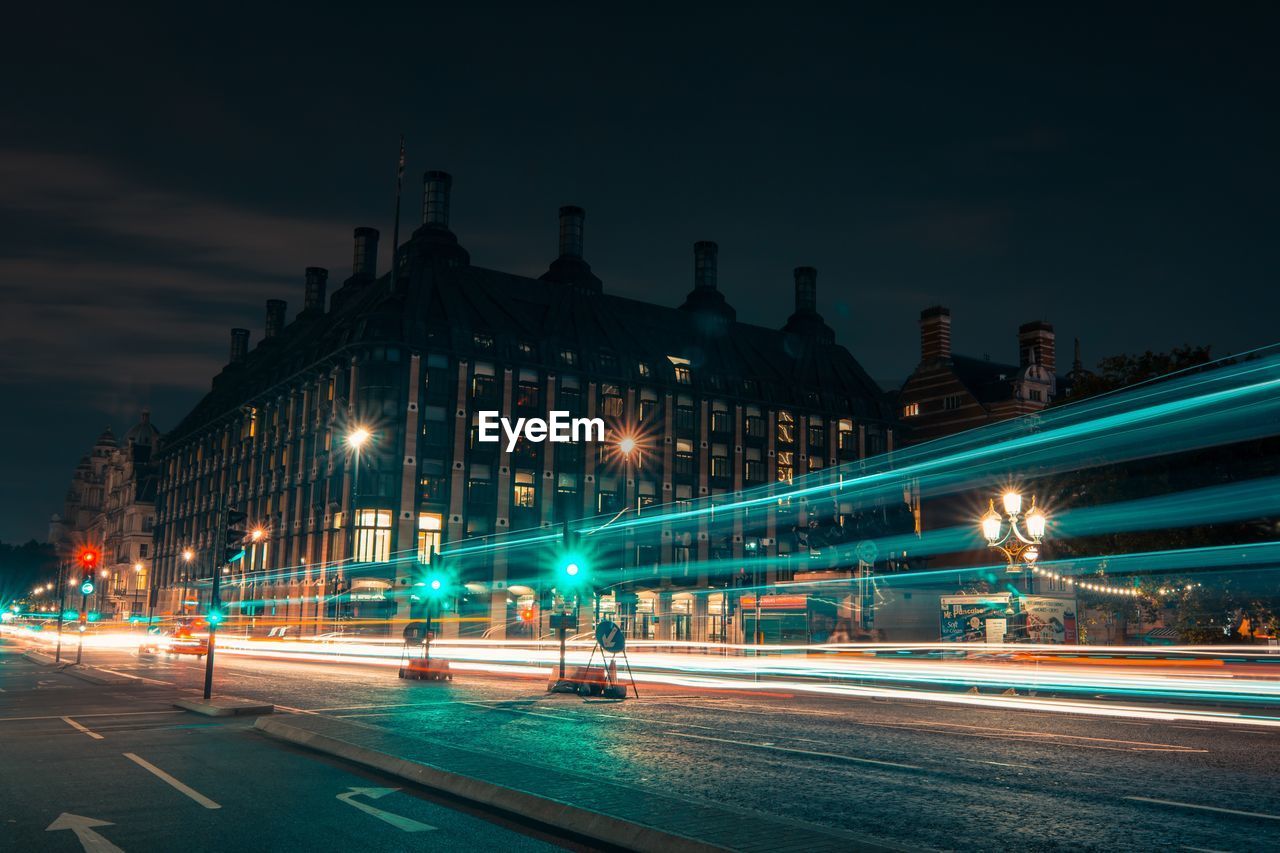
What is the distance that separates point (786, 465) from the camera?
309 ft

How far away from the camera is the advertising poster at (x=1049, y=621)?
3438cm

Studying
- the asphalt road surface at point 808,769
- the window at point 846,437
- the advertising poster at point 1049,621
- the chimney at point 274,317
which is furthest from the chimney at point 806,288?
the asphalt road surface at point 808,769

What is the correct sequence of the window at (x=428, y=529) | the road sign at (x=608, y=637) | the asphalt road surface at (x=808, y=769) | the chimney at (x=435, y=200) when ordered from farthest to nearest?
the chimney at (x=435, y=200)
the window at (x=428, y=529)
the road sign at (x=608, y=637)
the asphalt road surface at (x=808, y=769)

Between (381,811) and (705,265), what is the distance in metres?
95.7

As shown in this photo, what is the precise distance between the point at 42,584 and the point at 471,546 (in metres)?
157

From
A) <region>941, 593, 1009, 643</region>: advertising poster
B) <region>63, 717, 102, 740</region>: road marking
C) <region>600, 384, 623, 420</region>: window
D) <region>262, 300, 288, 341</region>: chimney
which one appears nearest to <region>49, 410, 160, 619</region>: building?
<region>262, 300, 288, 341</region>: chimney

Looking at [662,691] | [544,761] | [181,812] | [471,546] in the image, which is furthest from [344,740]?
[471,546]

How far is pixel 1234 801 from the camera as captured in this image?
34.1ft

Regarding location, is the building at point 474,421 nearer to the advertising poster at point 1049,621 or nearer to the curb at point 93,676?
the curb at point 93,676

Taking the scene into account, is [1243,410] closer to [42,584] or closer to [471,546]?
[471,546]

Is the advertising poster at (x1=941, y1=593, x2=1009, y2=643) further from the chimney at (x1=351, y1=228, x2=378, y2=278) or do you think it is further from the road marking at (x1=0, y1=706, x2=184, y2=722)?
the chimney at (x1=351, y1=228, x2=378, y2=278)

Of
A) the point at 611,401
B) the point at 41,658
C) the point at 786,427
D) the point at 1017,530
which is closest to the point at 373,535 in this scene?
the point at 611,401

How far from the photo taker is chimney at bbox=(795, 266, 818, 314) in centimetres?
10828

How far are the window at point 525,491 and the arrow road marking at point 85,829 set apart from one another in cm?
6882
